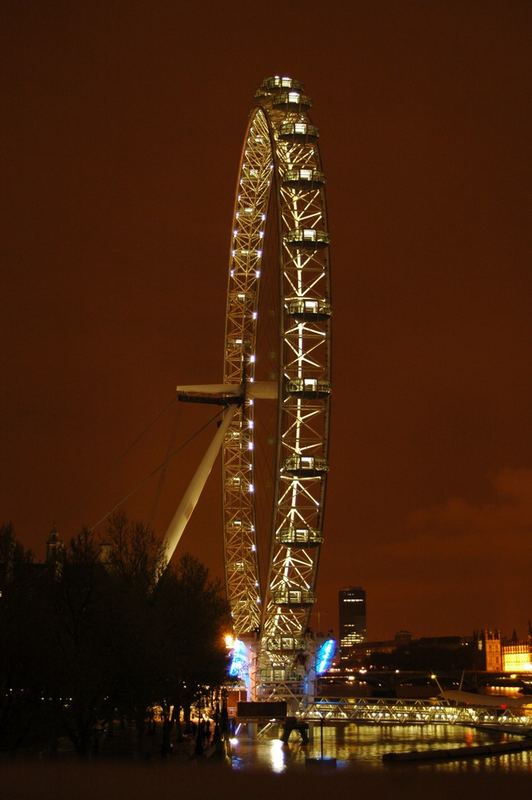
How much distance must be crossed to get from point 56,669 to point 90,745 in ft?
11.5

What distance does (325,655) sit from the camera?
5525 cm

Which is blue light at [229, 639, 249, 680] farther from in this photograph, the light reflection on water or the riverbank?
the riverbank

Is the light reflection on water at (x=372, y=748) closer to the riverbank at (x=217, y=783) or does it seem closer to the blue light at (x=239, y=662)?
the riverbank at (x=217, y=783)

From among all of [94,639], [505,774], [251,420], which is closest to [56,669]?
[94,639]

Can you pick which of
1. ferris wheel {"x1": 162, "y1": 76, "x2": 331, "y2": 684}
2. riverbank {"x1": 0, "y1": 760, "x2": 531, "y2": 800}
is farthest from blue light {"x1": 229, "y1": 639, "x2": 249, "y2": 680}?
riverbank {"x1": 0, "y1": 760, "x2": 531, "y2": 800}

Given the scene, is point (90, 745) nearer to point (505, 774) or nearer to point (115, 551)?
point (115, 551)

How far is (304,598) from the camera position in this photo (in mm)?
52719

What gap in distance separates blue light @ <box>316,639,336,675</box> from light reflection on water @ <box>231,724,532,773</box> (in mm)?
2731

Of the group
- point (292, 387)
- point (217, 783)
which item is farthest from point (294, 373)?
point (217, 783)

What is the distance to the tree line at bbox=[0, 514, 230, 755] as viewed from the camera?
1453 inches

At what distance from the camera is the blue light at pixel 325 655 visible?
5453 cm

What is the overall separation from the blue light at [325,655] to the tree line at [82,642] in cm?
1105

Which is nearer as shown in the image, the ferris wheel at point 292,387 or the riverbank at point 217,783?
the riverbank at point 217,783

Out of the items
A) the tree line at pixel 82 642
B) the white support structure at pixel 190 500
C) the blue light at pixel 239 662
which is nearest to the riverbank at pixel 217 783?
the tree line at pixel 82 642
